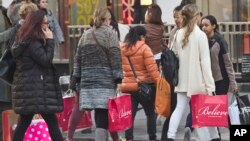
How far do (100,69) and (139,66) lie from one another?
1.34 meters

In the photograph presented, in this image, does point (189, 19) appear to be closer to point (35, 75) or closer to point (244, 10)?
point (35, 75)

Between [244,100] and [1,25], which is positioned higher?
[1,25]

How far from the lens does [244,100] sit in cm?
1109

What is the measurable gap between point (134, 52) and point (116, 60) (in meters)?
1.30

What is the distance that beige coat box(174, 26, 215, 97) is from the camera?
1045 cm

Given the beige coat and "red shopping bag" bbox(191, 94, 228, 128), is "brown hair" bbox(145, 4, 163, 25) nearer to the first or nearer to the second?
the beige coat

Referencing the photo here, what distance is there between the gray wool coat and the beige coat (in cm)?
92

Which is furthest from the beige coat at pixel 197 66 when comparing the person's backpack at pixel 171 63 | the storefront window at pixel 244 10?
the storefront window at pixel 244 10

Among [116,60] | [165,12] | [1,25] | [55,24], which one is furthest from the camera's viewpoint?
[165,12]

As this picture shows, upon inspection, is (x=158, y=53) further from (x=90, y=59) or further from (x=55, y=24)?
(x=90, y=59)

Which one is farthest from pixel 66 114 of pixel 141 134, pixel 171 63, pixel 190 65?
pixel 190 65

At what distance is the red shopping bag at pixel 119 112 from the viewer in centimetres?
1011

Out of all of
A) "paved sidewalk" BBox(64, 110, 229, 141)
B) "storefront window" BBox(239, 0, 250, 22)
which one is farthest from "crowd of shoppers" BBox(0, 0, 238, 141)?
"storefront window" BBox(239, 0, 250, 22)

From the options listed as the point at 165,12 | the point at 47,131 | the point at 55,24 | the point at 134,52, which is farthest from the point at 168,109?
the point at 165,12
